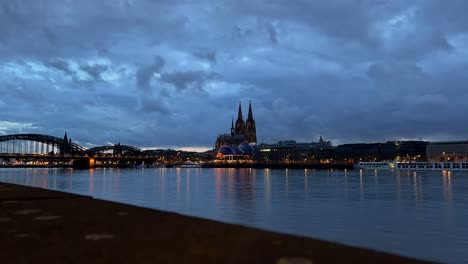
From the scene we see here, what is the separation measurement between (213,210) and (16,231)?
20.6 metres

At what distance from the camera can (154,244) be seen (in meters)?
7.54

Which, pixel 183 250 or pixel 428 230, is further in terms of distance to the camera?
pixel 428 230

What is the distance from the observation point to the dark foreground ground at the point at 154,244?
20.9 feet

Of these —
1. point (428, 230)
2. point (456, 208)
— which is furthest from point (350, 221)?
point (456, 208)

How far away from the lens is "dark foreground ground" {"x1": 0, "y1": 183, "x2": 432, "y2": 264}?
636 cm

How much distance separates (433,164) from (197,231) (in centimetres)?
17367

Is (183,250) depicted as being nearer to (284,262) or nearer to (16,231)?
(284,262)

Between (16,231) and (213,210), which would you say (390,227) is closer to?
(213,210)

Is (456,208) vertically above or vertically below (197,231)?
below

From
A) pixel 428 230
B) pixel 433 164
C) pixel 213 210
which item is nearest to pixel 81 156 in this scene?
pixel 433 164

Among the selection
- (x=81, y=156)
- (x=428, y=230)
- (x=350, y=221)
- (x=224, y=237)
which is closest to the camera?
(x=224, y=237)

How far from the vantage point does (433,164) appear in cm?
16125

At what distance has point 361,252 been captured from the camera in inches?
258

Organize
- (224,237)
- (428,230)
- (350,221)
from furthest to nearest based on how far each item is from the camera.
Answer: (350,221), (428,230), (224,237)
